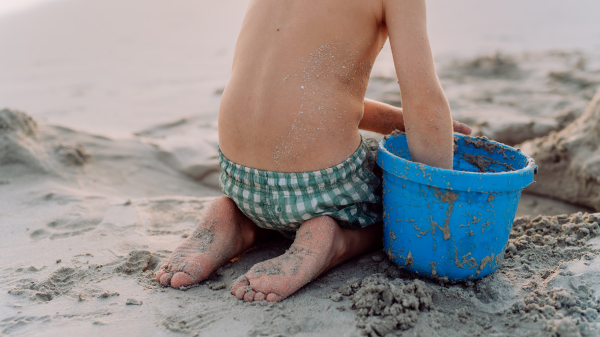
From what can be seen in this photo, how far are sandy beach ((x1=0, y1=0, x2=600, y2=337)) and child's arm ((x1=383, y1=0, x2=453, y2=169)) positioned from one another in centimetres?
50

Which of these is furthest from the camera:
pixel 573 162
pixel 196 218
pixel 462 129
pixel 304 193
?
pixel 573 162

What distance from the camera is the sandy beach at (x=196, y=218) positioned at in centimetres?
140

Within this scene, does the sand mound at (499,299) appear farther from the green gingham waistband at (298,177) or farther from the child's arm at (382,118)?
the child's arm at (382,118)

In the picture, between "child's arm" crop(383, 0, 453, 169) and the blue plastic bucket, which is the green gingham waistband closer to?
the blue plastic bucket

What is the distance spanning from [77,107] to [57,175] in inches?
81.5

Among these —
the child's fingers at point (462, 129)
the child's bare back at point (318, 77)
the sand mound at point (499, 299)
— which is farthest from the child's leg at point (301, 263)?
the child's fingers at point (462, 129)

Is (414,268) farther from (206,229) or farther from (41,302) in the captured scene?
(41,302)

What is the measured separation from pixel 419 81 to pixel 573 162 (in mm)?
1586

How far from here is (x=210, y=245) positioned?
174 centimetres

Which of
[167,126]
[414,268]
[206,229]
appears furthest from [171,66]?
[414,268]

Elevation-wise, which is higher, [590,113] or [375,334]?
[590,113]

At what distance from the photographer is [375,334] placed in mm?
1313

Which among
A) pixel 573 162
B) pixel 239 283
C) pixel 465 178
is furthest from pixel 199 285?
pixel 573 162

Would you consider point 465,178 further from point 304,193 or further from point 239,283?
point 239,283
